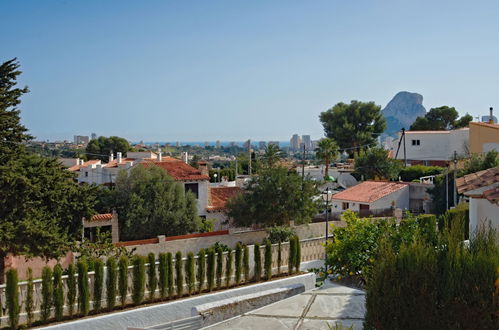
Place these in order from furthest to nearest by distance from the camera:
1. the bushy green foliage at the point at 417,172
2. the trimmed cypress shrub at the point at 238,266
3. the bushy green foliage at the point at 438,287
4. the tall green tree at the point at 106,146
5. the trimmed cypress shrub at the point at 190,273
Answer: the tall green tree at the point at 106,146
the bushy green foliage at the point at 417,172
the trimmed cypress shrub at the point at 238,266
the trimmed cypress shrub at the point at 190,273
the bushy green foliage at the point at 438,287

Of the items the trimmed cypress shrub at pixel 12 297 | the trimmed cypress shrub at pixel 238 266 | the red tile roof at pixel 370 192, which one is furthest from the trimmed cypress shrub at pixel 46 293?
the red tile roof at pixel 370 192

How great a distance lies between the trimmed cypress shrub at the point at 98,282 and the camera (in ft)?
39.3

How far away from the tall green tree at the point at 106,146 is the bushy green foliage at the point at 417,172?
39031 mm

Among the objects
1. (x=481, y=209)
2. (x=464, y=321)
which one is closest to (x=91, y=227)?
(x=481, y=209)

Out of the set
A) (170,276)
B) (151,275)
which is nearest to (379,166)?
(170,276)

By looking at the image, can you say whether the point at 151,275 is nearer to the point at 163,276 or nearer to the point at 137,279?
the point at 163,276

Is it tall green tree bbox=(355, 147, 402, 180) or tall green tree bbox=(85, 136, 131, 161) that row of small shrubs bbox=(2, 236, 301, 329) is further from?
tall green tree bbox=(85, 136, 131, 161)

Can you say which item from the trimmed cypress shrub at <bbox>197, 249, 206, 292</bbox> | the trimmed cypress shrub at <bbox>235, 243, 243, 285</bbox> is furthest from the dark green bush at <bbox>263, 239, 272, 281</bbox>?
the trimmed cypress shrub at <bbox>197, 249, 206, 292</bbox>

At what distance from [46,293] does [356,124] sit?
56182 millimetres

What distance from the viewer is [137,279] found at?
12625mm

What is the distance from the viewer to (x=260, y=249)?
50.8 ft

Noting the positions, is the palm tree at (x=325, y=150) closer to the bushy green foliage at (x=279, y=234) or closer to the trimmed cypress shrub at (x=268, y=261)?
the bushy green foliage at (x=279, y=234)

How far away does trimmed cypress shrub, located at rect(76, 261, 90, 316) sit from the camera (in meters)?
11.7

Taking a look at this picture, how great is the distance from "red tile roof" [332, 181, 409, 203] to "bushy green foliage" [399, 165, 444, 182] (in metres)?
8.31
